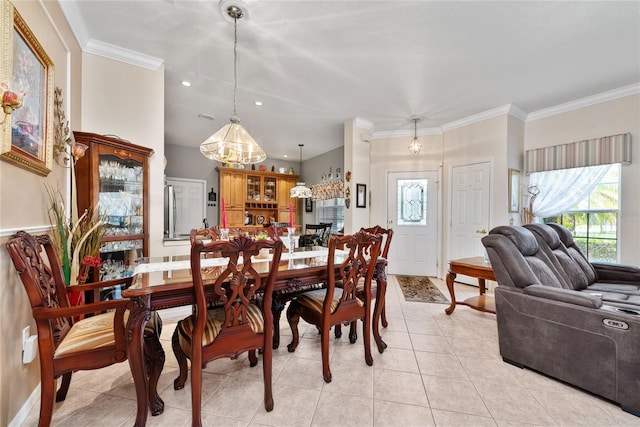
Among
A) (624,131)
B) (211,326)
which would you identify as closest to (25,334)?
(211,326)

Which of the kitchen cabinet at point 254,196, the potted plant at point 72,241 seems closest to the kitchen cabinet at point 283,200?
the kitchen cabinet at point 254,196

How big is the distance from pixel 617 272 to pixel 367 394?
10.0 ft

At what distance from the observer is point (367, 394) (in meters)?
1.71

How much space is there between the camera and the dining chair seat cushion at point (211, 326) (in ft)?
4.88

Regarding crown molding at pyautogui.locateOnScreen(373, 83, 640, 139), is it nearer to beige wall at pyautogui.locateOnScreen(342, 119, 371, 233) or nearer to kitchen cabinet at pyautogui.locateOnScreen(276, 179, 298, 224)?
beige wall at pyautogui.locateOnScreen(342, 119, 371, 233)

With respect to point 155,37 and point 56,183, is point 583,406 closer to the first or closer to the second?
point 56,183

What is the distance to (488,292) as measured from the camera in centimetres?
393

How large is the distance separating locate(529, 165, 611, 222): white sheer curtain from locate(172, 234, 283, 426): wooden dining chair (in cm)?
439

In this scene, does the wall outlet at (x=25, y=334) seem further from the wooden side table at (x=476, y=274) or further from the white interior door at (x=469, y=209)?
the white interior door at (x=469, y=209)

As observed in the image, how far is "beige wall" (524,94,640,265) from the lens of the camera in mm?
3193

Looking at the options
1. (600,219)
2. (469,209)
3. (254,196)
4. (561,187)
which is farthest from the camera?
(254,196)

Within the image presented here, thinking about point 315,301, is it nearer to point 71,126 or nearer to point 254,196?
point 71,126

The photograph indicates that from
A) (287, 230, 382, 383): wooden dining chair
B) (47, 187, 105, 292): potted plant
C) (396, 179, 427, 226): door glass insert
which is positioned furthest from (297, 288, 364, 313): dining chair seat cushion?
(396, 179, 427, 226): door glass insert

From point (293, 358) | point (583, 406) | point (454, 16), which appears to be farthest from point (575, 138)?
point (293, 358)
